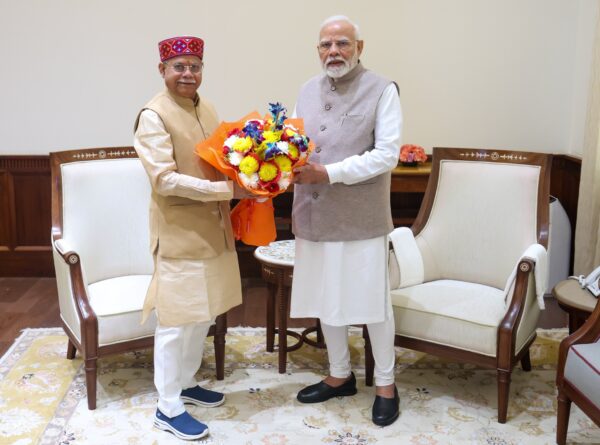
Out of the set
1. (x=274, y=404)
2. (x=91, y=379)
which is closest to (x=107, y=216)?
(x=91, y=379)

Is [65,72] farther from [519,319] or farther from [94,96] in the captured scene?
[519,319]

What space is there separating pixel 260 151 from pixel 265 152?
0.07 feet

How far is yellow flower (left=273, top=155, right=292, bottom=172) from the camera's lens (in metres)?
2.44

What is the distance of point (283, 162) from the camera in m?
2.45

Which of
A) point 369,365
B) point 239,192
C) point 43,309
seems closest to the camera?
point 239,192

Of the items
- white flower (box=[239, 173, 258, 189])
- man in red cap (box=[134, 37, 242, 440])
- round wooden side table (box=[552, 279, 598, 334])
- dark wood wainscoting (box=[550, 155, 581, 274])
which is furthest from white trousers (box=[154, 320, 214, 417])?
dark wood wainscoting (box=[550, 155, 581, 274])

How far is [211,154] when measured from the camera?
2498mm

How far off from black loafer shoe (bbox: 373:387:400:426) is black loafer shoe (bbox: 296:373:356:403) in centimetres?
20

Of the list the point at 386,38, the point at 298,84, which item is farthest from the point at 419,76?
the point at 298,84

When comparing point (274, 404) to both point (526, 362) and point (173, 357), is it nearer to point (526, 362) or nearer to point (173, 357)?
point (173, 357)

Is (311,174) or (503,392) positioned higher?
(311,174)

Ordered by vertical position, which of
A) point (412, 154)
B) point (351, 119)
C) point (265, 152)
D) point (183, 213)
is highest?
point (351, 119)

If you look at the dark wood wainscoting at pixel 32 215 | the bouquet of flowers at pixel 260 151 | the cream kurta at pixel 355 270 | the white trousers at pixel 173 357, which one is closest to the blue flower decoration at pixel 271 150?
the bouquet of flowers at pixel 260 151

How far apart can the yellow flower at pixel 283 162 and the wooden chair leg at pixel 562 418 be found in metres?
1.33
